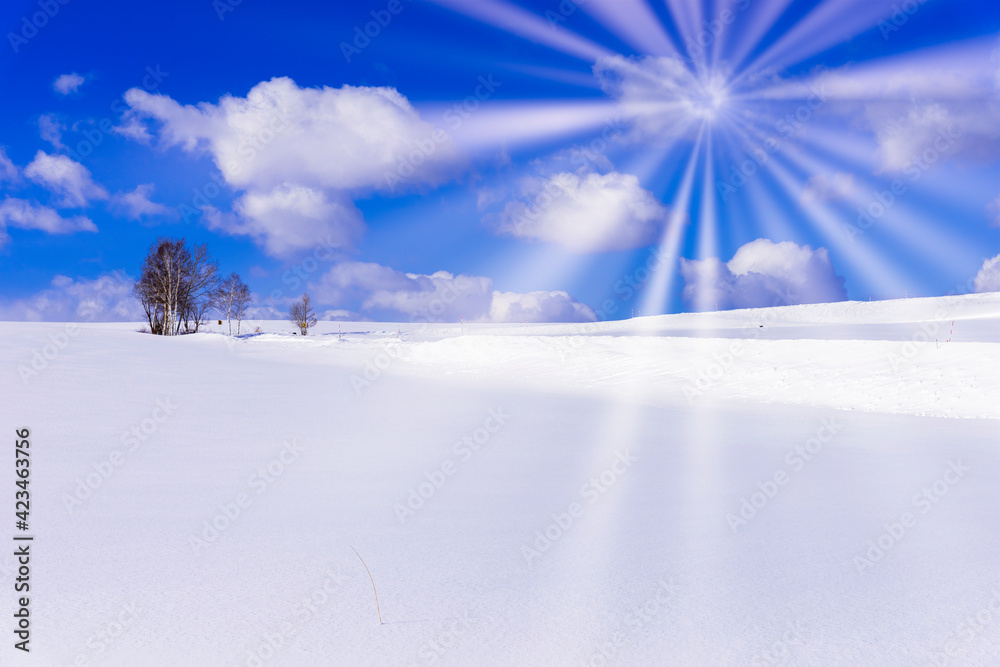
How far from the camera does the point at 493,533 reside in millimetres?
4070

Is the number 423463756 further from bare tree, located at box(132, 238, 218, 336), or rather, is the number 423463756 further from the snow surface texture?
bare tree, located at box(132, 238, 218, 336)

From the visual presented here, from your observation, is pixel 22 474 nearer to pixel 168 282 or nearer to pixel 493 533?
pixel 493 533

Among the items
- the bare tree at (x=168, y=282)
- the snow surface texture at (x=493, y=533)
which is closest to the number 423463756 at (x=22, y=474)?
the snow surface texture at (x=493, y=533)

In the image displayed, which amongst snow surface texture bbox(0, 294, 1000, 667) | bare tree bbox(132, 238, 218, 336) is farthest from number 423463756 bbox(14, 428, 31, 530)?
bare tree bbox(132, 238, 218, 336)

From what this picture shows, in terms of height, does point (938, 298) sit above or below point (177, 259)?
below

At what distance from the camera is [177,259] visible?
4044 centimetres

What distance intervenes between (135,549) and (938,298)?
68163mm

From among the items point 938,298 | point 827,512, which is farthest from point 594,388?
point 938,298

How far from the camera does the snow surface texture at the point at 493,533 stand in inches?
106

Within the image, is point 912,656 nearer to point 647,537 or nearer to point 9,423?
point 647,537

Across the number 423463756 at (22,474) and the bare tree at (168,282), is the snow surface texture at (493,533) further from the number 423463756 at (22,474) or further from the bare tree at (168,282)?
the bare tree at (168,282)

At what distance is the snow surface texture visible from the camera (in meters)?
2.69

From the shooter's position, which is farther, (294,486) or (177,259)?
(177,259)

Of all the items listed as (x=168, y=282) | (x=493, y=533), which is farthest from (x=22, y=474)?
(x=168, y=282)
